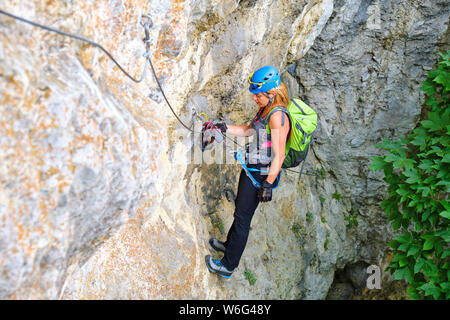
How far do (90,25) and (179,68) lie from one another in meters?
1.37

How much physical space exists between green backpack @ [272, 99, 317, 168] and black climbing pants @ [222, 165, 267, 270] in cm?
53

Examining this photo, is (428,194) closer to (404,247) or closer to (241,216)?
(404,247)

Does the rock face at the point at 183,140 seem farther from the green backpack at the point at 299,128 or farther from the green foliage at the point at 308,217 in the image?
the green backpack at the point at 299,128

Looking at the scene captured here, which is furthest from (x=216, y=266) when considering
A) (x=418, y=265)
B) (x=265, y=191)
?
(x=418, y=265)

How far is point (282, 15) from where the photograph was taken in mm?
5598

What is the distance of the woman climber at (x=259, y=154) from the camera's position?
4.39 m

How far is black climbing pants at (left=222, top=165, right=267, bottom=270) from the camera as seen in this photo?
492 centimetres

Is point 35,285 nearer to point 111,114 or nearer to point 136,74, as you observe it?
point 111,114

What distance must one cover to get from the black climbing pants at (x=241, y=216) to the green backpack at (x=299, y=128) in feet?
1.75

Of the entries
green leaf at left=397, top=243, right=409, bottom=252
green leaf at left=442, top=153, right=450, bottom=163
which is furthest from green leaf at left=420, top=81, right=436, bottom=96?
green leaf at left=397, top=243, right=409, bottom=252

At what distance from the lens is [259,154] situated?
4.87m

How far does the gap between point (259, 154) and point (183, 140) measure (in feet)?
3.43

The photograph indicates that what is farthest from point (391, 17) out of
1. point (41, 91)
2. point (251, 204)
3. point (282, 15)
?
point (41, 91)

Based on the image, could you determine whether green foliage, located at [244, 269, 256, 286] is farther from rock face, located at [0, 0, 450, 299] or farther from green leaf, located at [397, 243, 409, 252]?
green leaf, located at [397, 243, 409, 252]
